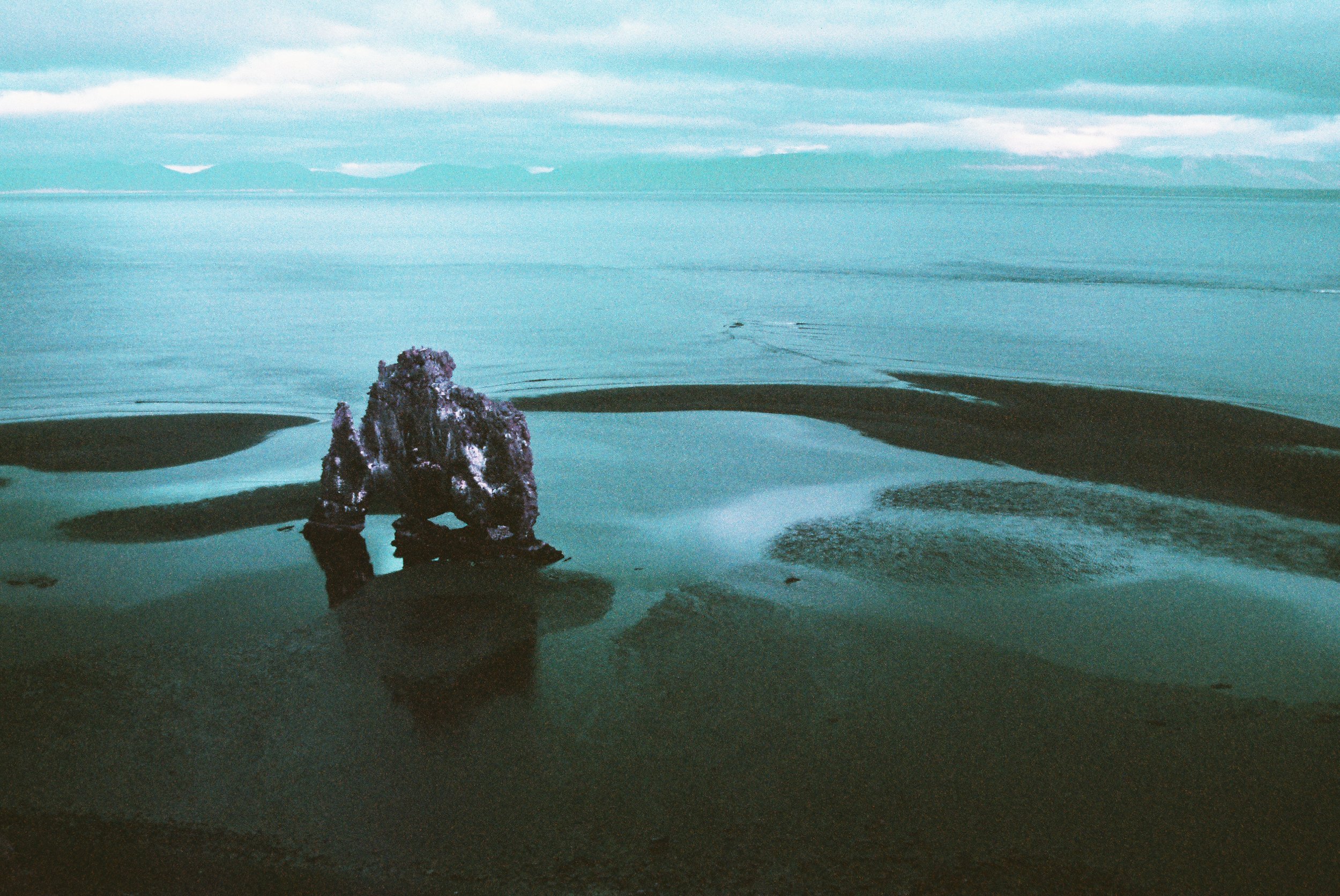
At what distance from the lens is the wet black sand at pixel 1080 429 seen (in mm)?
25594

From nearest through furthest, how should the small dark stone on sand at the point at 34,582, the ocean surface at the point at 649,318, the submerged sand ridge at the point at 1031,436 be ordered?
the small dark stone on sand at the point at 34,582 → the submerged sand ridge at the point at 1031,436 → the ocean surface at the point at 649,318

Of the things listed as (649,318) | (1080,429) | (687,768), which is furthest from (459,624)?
(649,318)

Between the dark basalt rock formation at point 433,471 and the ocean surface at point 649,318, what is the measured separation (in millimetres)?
13271

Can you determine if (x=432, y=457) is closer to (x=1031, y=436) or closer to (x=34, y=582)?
(x=34, y=582)

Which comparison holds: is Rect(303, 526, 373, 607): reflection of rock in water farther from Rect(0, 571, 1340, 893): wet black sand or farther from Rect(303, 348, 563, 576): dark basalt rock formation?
Rect(0, 571, 1340, 893): wet black sand

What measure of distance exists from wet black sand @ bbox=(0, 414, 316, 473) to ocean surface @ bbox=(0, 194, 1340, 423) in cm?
217

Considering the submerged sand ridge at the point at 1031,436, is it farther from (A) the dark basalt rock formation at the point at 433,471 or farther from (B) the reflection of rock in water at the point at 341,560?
(B) the reflection of rock in water at the point at 341,560

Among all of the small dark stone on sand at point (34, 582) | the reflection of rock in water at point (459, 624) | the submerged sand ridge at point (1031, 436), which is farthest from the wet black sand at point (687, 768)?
the submerged sand ridge at point (1031, 436)

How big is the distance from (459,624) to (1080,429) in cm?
2035

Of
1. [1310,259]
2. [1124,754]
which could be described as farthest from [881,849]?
[1310,259]

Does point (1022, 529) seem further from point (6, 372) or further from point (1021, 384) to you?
point (6, 372)

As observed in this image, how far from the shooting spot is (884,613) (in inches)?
702

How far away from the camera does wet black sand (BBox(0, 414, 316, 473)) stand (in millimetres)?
26891

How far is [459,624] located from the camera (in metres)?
17.5
